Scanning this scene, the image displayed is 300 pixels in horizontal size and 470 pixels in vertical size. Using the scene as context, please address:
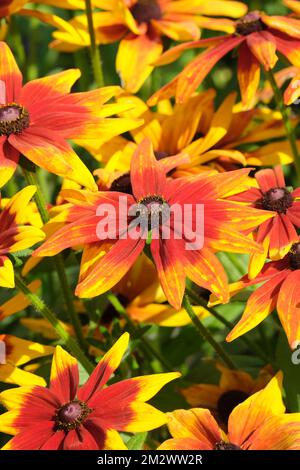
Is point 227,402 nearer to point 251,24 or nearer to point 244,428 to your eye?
point 244,428

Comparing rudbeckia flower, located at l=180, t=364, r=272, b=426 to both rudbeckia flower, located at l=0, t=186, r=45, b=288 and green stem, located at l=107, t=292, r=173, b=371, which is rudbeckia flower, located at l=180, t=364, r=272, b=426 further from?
rudbeckia flower, located at l=0, t=186, r=45, b=288

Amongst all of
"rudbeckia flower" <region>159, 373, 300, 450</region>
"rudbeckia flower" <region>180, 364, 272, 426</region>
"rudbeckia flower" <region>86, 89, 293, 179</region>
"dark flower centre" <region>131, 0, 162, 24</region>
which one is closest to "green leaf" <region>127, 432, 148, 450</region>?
"rudbeckia flower" <region>159, 373, 300, 450</region>

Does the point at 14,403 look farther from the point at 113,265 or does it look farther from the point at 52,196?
the point at 52,196

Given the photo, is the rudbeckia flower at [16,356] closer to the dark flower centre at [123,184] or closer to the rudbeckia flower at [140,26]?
the dark flower centre at [123,184]

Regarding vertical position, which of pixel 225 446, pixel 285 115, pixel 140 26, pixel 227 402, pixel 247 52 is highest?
pixel 140 26

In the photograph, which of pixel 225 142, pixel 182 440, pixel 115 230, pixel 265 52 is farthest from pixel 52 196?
pixel 182 440

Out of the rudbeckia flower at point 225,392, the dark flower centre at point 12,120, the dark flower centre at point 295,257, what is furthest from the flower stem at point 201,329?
the dark flower centre at point 12,120

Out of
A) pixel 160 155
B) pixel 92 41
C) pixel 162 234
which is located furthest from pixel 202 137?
pixel 162 234
